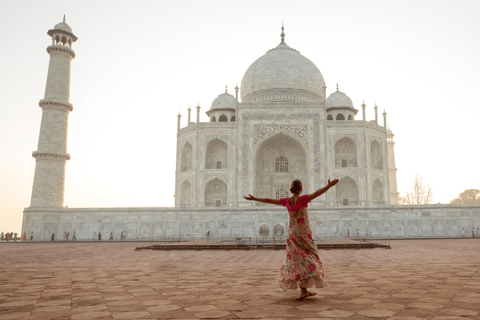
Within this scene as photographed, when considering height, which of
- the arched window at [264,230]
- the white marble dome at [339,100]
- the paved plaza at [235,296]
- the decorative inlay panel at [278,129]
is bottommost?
the paved plaza at [235,296]

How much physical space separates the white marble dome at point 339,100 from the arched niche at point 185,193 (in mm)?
12436

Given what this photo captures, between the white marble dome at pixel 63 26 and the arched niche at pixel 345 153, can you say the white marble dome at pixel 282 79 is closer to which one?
the arched niche at pixel 345 153

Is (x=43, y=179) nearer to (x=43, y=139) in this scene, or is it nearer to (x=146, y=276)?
(x=43, y=139)

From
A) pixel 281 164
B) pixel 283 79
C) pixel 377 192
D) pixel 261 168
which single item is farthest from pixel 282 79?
pixel 377 192

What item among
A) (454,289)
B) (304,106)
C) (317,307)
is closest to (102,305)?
(317,307)

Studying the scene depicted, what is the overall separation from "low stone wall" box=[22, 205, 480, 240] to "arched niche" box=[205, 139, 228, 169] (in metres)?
7.72

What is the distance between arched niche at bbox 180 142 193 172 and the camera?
27547 mm

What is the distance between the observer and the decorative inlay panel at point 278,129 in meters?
25.4

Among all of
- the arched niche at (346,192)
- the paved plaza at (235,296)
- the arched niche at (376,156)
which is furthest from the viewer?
the arched niche at (376,156)

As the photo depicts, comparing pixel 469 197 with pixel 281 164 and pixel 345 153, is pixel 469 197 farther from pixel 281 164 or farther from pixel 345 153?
pixel 281 164

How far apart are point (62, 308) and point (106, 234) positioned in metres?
18.2

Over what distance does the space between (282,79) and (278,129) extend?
5.83 metres

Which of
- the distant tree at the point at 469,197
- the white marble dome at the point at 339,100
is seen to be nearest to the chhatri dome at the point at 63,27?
the white marble dome at the point at 339,100

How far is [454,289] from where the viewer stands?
12.6ft
